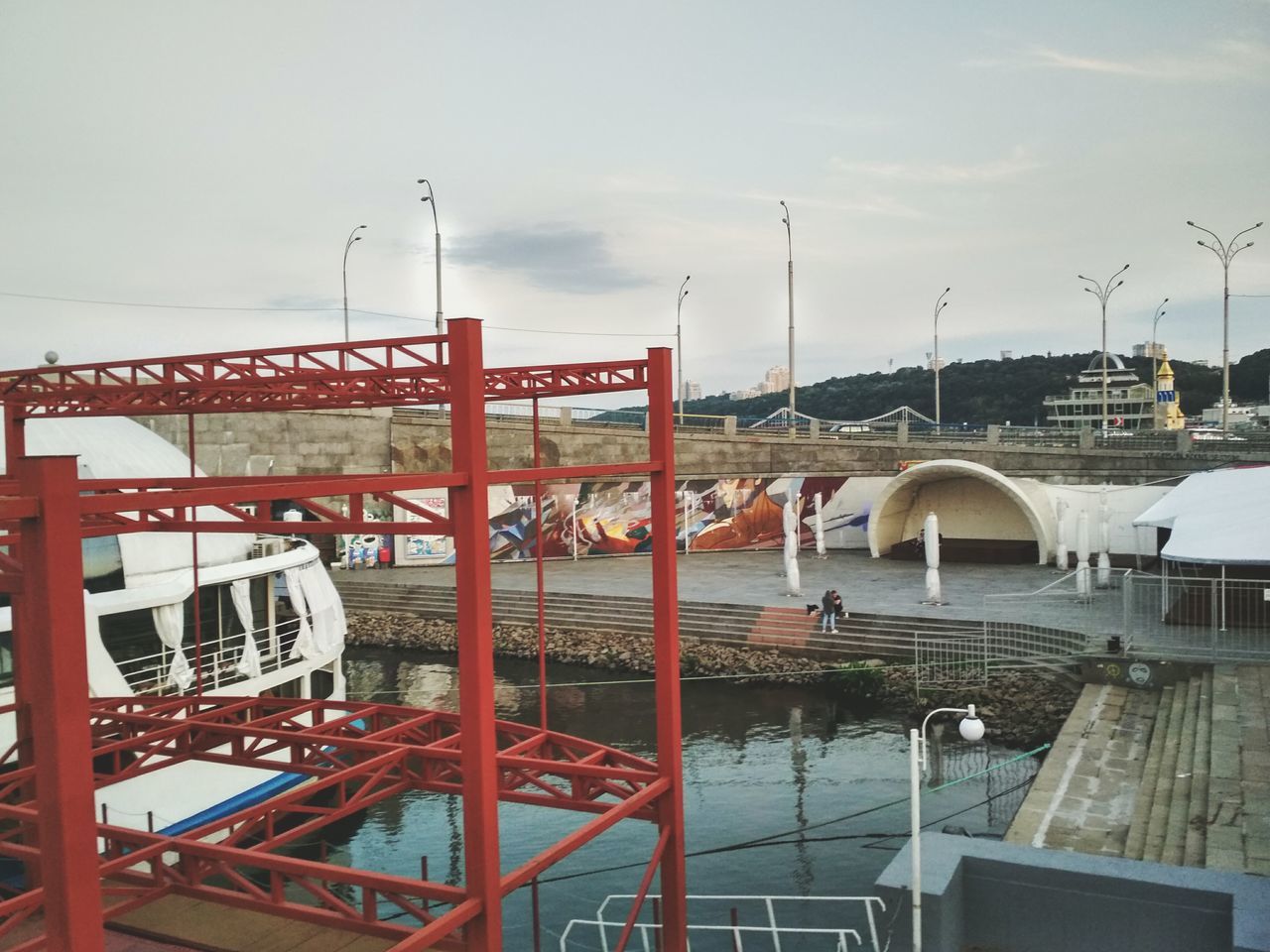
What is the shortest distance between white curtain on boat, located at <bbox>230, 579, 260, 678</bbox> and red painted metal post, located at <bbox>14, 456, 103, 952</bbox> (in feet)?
42.1

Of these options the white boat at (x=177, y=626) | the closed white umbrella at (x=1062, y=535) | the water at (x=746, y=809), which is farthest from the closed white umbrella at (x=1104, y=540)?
the white boat at (x=177, y=626)

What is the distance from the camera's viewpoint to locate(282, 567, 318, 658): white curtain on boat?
18.6m

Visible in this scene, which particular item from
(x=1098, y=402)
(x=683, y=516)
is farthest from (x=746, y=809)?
(x=1098, y=402)

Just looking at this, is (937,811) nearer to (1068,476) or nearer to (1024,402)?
(1068,476)

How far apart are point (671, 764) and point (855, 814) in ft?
26.7

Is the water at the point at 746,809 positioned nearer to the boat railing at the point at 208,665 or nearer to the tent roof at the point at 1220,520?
the boat railing at the point at 208,665

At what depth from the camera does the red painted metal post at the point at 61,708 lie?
490 centimetres

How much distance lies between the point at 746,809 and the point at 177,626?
1002 centimetres

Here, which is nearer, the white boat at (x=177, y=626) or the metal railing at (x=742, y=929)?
the metal railing at (x=742, y=929)

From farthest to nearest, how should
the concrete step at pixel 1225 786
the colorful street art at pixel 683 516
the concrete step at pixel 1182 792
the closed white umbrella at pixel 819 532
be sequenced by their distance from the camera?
the colorful street art at pixel 683 516 → the closed white umbrella at pixel 819 532 → the concrete step at pixel 1182 792 → the concrete step at pixel 1225 786

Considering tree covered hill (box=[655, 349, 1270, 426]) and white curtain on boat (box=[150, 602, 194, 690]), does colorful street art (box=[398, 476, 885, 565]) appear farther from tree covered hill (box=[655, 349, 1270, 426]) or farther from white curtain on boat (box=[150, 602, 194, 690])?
tree covered hill (box=[655, 349, 1270, 426])

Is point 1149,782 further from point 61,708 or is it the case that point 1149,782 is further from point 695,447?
point 695,447

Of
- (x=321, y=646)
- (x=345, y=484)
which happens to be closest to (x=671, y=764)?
(x=345, y=484)

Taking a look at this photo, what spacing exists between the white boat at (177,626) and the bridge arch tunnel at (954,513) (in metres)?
21.4
